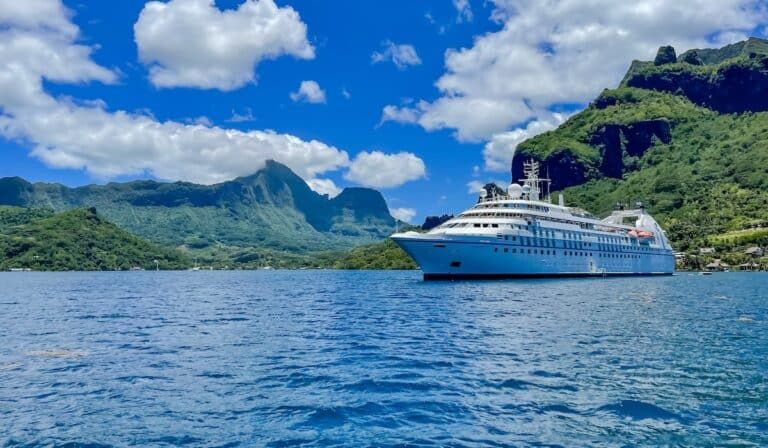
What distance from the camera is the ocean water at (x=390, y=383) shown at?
1616 centimetres

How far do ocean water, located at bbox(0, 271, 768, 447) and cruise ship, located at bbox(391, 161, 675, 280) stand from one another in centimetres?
5353

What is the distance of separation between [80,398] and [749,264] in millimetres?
225585

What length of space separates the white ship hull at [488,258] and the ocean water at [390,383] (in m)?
52.4

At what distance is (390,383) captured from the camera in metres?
22.1

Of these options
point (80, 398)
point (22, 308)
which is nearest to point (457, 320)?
point (80, 398)

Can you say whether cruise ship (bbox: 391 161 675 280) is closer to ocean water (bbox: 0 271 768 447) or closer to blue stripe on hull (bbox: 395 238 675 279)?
blue stripe on hull (bbox: 395 238 675 279)

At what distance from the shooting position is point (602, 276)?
13650 cm

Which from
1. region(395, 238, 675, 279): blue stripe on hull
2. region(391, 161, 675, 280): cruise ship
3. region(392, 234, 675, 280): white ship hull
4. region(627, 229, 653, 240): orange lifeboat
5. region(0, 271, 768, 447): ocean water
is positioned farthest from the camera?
region(627, 229, 653, 240): orange lifeboat

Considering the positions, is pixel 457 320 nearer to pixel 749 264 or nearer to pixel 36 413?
pixel 36 413

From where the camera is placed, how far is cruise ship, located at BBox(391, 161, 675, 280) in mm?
97562

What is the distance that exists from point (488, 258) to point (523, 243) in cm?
1142

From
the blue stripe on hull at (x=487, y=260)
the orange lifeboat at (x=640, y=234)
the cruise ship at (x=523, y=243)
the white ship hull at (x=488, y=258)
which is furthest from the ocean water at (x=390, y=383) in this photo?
the orange lifeboat at (x=640, y=234)

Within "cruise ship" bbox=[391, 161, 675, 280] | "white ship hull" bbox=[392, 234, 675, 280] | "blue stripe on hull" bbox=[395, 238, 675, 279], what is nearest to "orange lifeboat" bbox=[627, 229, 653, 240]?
"cruise ship" bbox=[391, 161, 675, 280]

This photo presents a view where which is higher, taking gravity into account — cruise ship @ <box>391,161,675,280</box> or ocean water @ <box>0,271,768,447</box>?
cruise ship @ <box>391,161,675,280</box>
